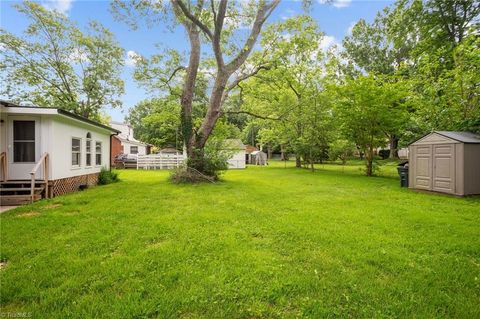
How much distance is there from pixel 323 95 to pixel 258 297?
17941mm

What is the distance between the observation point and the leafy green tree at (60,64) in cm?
1698

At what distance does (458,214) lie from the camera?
5.78 metres

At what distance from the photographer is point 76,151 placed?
962cm

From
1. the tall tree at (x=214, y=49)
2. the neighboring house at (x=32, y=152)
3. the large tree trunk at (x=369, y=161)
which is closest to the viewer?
the neighboring house at (x=32, y=152)

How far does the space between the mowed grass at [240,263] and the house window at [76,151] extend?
12.2 ft

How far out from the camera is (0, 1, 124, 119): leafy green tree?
17.0 m

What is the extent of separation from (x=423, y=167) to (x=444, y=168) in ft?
2.62

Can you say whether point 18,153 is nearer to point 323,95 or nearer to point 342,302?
point 342,302

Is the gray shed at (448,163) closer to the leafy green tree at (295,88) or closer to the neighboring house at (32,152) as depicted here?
the leafy green tree at (295,88)

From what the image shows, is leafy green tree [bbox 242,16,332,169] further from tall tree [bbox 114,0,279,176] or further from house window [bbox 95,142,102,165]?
house window [bbox 95,142,102,165]

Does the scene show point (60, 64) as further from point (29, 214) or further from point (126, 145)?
point (29, 214)

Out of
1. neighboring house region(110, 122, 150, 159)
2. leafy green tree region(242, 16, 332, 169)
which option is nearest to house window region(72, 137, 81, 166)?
leafy green tree region(242, 16, 332, 169)

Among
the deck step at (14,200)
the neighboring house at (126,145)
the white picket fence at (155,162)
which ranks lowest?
the deck step at (14,200)

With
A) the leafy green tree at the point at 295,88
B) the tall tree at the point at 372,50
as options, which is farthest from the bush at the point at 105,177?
the tall tree at the point at 372,50
